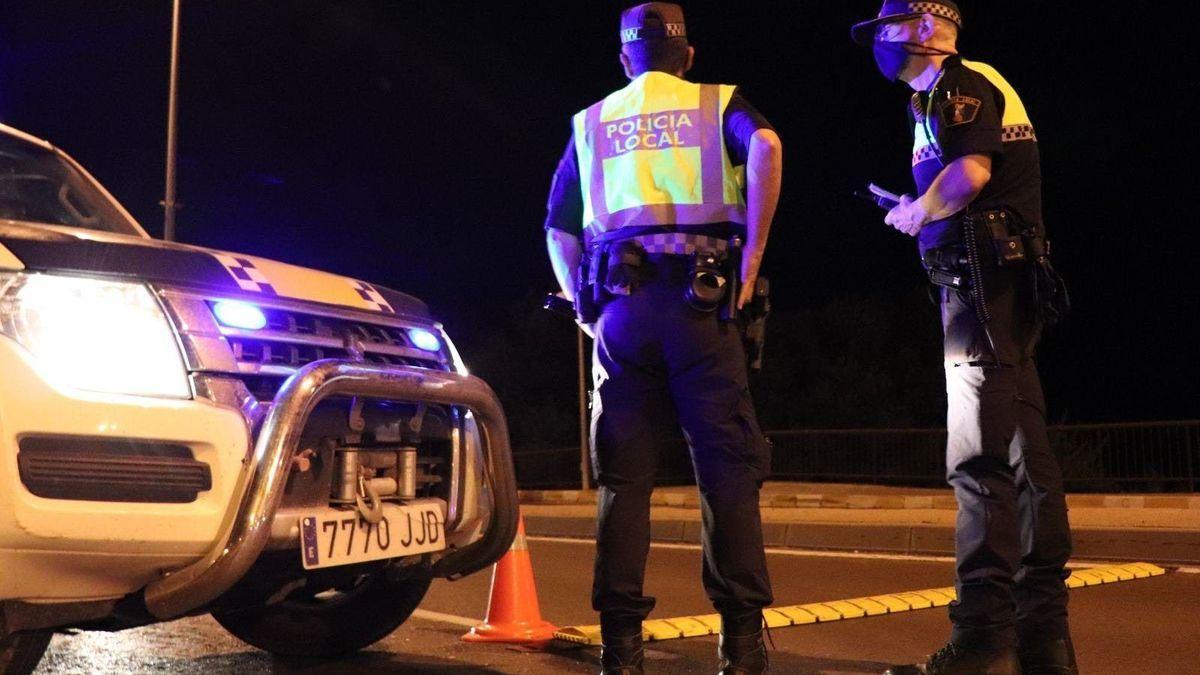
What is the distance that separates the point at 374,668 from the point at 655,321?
1.74 meters

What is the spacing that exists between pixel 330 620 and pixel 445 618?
122 cm

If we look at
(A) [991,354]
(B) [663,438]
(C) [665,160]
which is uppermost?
(C) [665,160]

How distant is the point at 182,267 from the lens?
3445mm

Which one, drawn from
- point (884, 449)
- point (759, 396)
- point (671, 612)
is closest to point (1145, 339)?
point (759, 396)

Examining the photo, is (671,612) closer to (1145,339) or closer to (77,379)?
(77,379)

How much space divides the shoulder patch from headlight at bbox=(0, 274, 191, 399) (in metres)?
2.36

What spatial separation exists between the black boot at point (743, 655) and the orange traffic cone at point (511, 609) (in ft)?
4.70

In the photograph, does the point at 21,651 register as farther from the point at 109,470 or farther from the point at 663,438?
the point at 663,438

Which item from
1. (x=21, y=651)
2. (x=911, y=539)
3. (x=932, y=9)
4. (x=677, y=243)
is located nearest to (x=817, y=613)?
(x=677, y=243)

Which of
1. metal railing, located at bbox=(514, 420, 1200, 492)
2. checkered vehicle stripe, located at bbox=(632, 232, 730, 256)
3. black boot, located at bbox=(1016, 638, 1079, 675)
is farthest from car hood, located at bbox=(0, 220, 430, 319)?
metal railing, located at bbox=(514, 420, 1200, 492)

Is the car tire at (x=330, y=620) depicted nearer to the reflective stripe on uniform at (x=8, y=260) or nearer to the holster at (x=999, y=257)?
the reflective stripe on uniform at (x=8, y=260)

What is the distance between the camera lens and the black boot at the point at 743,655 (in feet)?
12.1

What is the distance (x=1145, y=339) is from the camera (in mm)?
28891

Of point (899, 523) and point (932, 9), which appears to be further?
point (899, 523)
